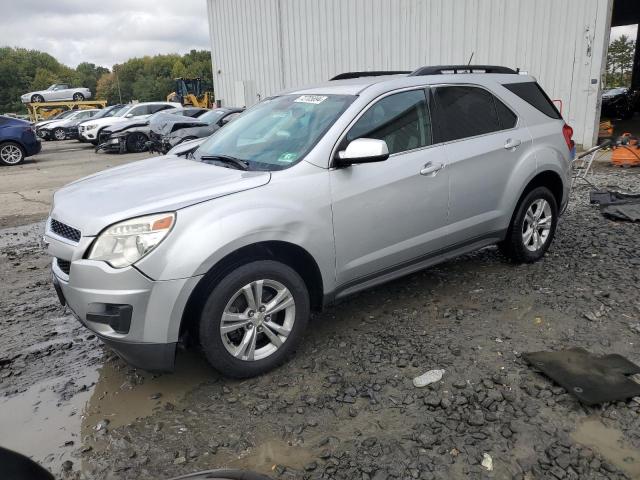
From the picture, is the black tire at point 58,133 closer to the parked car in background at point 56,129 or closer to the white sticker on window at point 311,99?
the parked car in background at point 56,129

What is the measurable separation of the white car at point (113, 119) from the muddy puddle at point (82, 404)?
19.1 metres

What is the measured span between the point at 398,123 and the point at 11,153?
1523 cm

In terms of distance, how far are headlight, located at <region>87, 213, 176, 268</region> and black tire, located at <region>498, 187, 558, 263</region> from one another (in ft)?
10.3

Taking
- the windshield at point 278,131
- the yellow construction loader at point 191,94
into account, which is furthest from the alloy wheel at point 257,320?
the yellow construction loader at point 191,94

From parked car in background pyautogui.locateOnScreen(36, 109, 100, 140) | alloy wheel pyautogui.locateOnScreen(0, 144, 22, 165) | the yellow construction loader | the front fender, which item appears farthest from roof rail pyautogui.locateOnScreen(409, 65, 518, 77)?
the yellow construction loader

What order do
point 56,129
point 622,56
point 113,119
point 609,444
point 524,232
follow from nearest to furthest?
point 609,444
point 524,232
point 113,119
point 56,129
point 622,56

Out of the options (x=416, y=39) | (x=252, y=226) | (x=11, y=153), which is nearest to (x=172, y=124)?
(x=11, y=153)

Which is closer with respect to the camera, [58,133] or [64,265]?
[64,265]

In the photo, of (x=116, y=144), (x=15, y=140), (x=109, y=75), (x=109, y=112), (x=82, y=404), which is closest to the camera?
(x=82, y=404)

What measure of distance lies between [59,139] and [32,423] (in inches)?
1042

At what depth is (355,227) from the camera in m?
3.45

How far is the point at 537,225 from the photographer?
4902 millimetres

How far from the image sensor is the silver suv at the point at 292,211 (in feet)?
9.22

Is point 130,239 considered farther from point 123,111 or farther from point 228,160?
point 123,111
